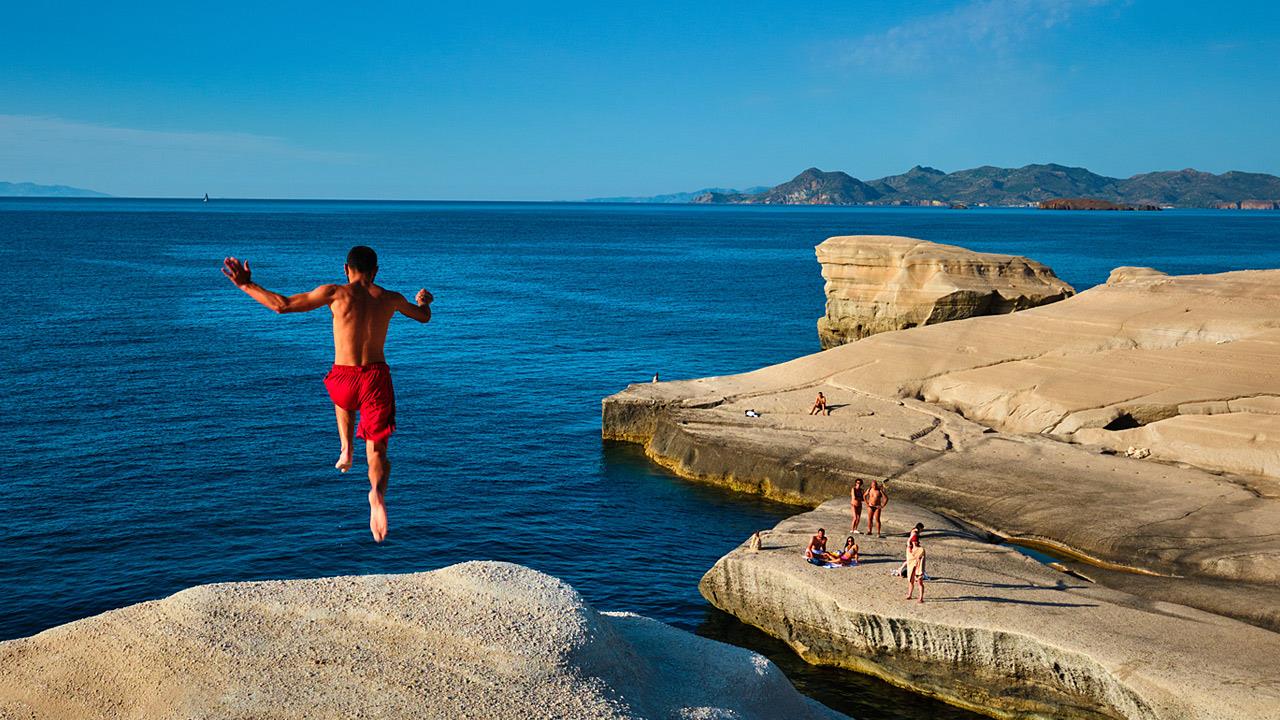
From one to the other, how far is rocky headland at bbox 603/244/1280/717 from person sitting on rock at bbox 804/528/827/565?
0.54 metres

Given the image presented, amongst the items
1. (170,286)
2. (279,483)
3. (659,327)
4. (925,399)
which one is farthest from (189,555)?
(170,286)

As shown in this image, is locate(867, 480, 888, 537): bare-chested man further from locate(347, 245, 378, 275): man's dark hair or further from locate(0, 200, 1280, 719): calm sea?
locate(347, 245, 378, 275): man's dark hair

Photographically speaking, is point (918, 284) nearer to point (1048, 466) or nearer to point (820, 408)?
point (820, 408)

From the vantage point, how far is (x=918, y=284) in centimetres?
6388

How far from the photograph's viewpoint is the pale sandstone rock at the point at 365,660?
1460 cm

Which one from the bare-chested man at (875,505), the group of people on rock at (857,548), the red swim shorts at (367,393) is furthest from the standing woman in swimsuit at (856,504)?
the red swim shorts at (367,393)

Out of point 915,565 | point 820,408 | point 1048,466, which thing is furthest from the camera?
point 820,408

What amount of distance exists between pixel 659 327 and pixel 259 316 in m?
33.4

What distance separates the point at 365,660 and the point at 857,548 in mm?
15651

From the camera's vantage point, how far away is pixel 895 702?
2434cm

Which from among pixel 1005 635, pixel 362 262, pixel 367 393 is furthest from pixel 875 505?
pixel 362 262

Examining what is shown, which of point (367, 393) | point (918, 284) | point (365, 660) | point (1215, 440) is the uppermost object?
point (367, 393)

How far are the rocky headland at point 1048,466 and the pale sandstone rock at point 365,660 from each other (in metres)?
7.76

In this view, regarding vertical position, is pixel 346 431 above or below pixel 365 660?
above
